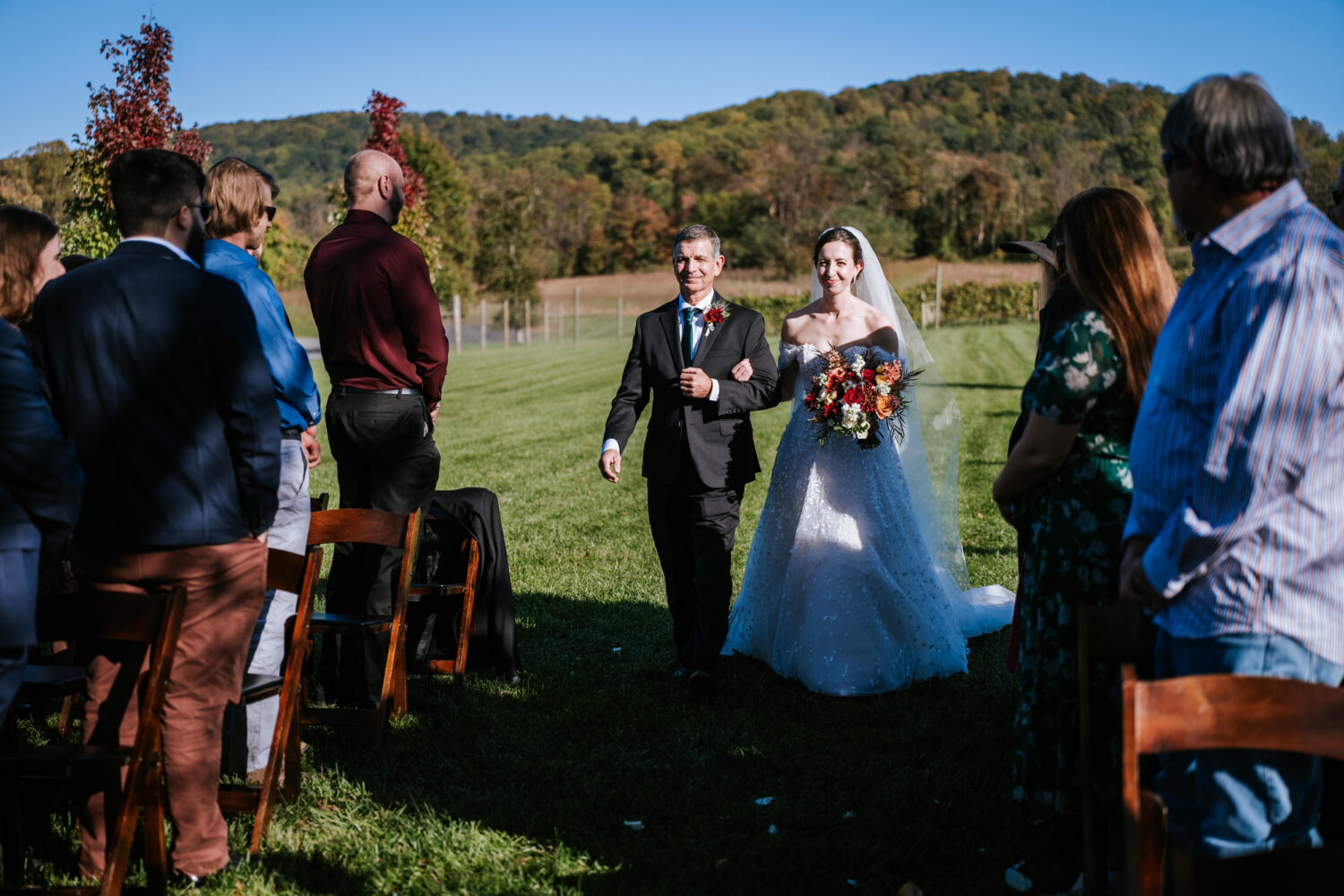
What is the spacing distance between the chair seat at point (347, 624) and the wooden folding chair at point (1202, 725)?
331 centimetres

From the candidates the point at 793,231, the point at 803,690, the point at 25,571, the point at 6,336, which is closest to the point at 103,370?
the point at 6,336

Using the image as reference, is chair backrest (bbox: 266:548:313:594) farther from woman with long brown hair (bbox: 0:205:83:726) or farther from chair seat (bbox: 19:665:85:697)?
woman with long brown hair (bbox: 0:205:83:726)

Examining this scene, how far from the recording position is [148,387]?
3.00 metres

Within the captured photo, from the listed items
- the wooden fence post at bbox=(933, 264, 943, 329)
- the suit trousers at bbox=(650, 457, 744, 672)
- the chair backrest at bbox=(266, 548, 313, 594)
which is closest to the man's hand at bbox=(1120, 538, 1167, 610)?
the chair backrest at bbox=(266, 548, 313, 594)

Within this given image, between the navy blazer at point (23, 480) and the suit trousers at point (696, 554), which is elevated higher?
the navy blazer at point (23, 480)

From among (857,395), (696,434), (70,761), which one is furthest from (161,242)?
(857,395)

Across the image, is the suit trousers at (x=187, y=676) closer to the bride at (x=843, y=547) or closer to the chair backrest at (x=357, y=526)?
the chair backrest at (x=357, y=526)

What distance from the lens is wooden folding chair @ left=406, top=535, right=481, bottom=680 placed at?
5422 millimetres

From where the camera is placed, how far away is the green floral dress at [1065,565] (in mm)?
3227

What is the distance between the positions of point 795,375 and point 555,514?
5.00m

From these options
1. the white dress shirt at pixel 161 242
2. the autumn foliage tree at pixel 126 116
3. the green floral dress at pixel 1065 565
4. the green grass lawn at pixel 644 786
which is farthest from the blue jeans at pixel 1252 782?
the autumn foliage tree at pixel 126 116

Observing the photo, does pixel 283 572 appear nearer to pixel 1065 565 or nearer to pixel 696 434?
pixel 696 434

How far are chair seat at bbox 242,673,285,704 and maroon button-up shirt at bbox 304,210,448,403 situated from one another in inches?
64.3

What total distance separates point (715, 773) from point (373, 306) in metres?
2.69
